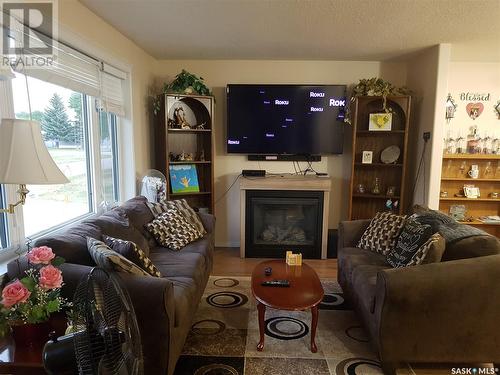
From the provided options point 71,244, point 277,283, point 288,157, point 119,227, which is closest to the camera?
point 71,244

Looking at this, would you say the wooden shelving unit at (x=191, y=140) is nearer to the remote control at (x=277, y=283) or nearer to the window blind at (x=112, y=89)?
the window blind at (x=112, y=89)

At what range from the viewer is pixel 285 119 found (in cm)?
397

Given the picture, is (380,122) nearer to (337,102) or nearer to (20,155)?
(337,102)

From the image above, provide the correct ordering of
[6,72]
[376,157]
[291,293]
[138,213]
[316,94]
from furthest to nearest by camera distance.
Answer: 1. [376,157]
2. [316,94]
3. [138,213]
4. [291,293]
5. [6,72]

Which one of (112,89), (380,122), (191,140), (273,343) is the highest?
(112,89)

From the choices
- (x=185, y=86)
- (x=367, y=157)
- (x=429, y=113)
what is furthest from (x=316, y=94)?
(x=185, y=86)

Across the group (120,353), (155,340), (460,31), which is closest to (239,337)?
(155,340)

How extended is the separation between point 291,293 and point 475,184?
10.6 feet

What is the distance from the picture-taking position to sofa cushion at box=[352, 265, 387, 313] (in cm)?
207

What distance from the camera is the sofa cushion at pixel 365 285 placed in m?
2.07

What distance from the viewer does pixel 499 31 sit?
2.90 metres

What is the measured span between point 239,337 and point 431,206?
2.52m

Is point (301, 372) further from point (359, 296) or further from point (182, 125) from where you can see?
point (182, 125)

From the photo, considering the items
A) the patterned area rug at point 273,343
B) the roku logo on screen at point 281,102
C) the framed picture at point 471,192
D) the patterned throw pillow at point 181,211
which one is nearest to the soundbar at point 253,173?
the roku logo on screen at point 281,102
